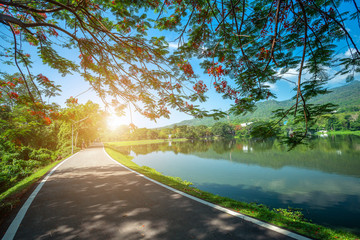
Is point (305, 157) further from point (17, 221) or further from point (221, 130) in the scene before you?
point (221, 130)

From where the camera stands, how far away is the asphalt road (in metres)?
2.62

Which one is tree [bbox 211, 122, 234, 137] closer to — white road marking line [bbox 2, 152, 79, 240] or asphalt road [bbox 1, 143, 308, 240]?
asphalt road [bbox 1, 143, 308, 240]

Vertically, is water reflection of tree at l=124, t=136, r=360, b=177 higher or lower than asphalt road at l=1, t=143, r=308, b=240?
lower

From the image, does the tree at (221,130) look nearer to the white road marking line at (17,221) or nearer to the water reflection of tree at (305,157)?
the water reflection of tree at (305,157)

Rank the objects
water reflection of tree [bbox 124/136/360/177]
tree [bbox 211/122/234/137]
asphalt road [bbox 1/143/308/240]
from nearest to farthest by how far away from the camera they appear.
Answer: asphalt road [bbox 1/143/308/240] < water reflection of tree [bbox 124/136/360/177] < tree [bbox 211/122/234/137]

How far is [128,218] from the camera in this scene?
125 inches

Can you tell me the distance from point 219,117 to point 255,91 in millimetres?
1134

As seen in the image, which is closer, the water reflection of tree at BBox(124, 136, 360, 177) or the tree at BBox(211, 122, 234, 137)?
the water reflection of tree at BBox(124, 136, 360, 177)

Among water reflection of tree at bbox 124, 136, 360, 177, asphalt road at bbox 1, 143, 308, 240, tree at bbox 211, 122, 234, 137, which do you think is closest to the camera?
asphalt road at bbox 1, 143, 308, 240

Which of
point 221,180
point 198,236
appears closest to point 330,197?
point 221,180

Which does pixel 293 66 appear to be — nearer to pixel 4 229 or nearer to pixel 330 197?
pixel 4 229

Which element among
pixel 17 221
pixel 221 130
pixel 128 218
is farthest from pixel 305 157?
pixel 221 130

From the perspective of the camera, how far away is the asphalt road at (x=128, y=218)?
8.60ft

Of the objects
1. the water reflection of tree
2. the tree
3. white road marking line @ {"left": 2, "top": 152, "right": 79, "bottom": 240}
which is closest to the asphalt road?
white road marking line @ {"left": 2, "top": 152, "right": 79, "bottom": 240}
